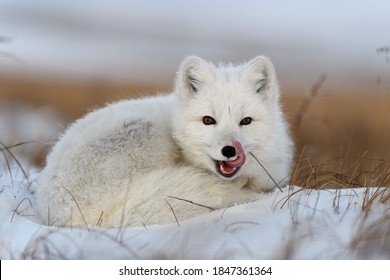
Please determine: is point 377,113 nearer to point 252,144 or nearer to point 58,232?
point 252,144

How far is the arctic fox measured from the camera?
161 inches

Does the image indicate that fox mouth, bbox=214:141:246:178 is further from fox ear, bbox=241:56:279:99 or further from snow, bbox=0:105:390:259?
fox ear, bbox=241:56:279:99

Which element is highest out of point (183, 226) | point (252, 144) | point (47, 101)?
point (252, 144)

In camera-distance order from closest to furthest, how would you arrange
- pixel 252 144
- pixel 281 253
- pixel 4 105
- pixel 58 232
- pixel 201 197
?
1. pixel 281 253
2. pixel 58 232
3. pixel 201 197
4. pixel 252 144
5. pixel 4 105

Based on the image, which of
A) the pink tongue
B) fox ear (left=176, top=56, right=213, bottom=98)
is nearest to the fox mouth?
the pink tongue

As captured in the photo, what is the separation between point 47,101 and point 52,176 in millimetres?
9955

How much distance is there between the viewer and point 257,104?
4562 mm

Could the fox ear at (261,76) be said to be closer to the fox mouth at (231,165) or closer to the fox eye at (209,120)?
the fox eye at (209,120)

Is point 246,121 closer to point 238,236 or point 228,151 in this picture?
point 228,151

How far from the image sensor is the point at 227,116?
4.37 m

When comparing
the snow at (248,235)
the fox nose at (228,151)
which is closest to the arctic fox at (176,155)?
the fox nose at (228,151)

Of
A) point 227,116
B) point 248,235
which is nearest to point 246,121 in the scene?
point 227,116

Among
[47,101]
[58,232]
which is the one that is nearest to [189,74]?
[58,232]

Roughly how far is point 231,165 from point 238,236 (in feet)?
2.75
